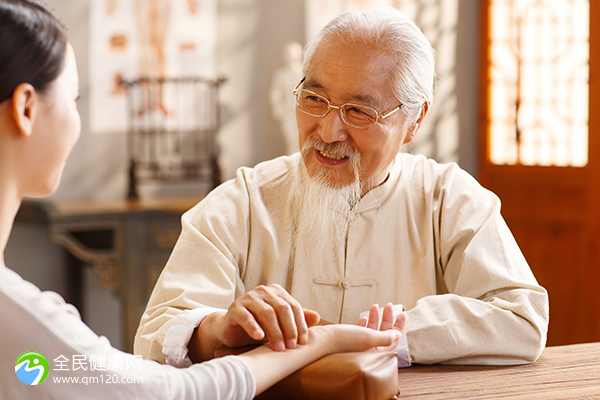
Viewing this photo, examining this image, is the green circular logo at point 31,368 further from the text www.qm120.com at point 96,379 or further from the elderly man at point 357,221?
the elderly man at point 357,221

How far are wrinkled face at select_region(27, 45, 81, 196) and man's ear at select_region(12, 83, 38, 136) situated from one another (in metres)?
0.01

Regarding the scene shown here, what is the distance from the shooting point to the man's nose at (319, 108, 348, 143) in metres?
1.72

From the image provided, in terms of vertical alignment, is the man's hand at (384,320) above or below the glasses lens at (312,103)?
below

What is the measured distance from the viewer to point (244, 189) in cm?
186

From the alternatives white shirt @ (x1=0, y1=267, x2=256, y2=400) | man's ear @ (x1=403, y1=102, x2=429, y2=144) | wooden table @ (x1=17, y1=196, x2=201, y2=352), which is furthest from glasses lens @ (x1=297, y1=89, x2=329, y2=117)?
wooden table @ (x1=17, y1=196, x2=201, y2=352)

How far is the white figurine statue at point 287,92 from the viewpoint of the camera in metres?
4.74

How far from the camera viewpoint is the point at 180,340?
4.65 feet

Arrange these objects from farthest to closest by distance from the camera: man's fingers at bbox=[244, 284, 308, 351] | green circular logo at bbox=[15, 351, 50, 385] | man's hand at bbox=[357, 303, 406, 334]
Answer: man's hand at bbox=[357, 303, 406, 334]
man's fingers at bbox=[244, 284, 308, 351]
green circular logo at bbox=[15, 351, 50, 385]

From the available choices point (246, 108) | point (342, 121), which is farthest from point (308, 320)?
point (246, 108)

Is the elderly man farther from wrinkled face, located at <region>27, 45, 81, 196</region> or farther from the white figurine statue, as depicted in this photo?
the white figurine statue

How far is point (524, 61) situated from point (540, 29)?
0.89 feet

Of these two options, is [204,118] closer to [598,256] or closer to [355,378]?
[598,256]

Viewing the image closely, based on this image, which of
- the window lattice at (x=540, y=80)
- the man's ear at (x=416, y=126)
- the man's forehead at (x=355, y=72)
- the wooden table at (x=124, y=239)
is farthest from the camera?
the window lattice at (x=540, y=80)

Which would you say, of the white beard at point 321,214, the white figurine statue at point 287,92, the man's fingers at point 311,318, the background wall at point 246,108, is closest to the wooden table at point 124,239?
the background wall at point 246,108
